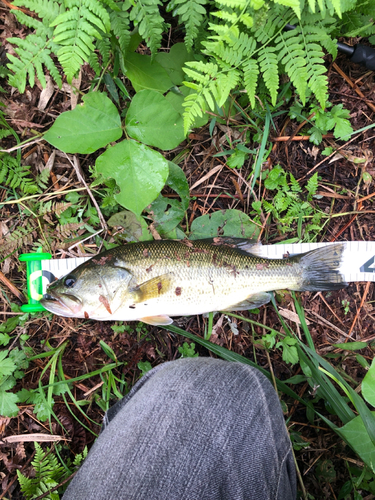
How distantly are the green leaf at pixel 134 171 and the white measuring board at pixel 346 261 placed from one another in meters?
0.91

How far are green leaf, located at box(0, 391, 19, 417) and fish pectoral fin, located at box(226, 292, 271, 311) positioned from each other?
223cm

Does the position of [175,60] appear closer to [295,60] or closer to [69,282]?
[295,60]

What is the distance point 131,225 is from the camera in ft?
11.1

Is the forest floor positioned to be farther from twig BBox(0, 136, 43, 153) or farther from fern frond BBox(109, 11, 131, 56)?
fern frond BBox(109, 11, 131, 56)

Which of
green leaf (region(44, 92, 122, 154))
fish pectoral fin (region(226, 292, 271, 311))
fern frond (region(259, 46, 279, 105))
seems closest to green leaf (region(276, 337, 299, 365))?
fish pectoral fin (region(226, 292, 271, 311))

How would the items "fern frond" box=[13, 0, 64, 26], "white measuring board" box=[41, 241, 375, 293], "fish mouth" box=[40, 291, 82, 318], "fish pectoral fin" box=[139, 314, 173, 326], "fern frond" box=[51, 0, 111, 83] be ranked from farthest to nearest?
"white measuring board" box=[41, 241, 375, 293]
"fish pectoral fin" box=[139, 314, 173, 326]
"fish mouth" box=[40, 291, 82, 318]
"fern frond" box=[13, 0, 64, 26]
"fern frond" box=[51, 0, 111, 83]

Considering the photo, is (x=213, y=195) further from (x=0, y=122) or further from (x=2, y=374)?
(x=2, y=374)

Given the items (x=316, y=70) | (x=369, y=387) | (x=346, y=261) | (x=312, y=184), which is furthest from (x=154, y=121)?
(x=369, y=387)

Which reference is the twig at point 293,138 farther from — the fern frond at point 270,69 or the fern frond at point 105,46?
the fern frond at point 105,46

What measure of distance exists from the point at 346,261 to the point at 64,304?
9.35ft

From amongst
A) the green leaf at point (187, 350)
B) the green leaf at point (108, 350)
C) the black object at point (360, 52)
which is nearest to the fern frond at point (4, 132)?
the green leaf at point (108, 350)

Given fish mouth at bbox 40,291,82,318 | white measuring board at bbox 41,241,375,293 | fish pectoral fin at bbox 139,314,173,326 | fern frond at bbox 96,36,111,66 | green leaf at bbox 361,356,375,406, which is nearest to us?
green leaf at bbox 361,356,375,406

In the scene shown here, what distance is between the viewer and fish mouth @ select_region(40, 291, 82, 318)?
9.93 ft

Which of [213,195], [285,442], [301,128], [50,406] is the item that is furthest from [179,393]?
[301,128]
